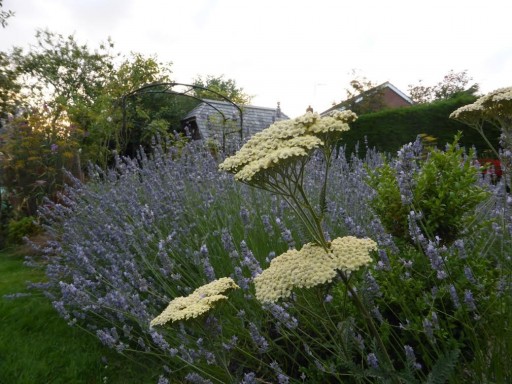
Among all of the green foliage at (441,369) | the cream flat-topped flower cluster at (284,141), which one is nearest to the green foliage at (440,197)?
the cream flat-topped flower cluster at (284,141)

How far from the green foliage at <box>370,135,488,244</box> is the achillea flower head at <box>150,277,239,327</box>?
4.04 ft

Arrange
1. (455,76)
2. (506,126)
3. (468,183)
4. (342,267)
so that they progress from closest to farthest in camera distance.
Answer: (342,267) < (506,126) < (468,183) < (455,76)

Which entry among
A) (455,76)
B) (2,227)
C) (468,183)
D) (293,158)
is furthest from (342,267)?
(455,76)

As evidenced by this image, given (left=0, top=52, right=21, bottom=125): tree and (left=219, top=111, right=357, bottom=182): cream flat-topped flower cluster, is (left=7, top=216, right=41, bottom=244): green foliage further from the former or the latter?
(left=219, top=111, right=357, bottom=182): cream flat-topped flower cluster

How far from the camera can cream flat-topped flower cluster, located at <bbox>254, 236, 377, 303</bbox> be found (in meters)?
1.26

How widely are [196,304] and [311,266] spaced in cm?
49

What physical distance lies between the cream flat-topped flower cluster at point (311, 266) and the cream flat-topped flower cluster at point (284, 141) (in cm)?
29

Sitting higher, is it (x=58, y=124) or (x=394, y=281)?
(x=58, y=124)

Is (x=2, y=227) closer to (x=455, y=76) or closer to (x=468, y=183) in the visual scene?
(x=468, y=183)

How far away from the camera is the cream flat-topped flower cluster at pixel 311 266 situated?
1263mm

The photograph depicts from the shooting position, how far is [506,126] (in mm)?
2387

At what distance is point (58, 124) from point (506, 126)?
36.6 ft

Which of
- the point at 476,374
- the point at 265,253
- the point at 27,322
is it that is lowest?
the point at 27,322

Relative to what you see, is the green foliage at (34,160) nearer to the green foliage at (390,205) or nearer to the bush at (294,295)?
the bush at (294,295)
